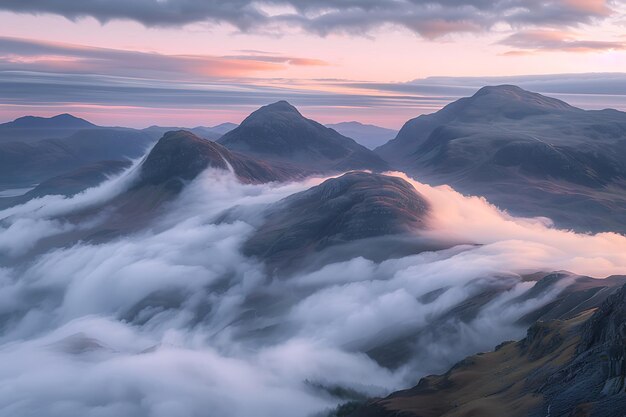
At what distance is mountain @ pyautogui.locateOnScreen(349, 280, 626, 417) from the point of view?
8419cm

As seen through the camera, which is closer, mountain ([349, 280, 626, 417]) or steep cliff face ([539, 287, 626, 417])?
steep cliff face ([539, 287, 626, 417])

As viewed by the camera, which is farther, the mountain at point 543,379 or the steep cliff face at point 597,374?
the mountain at point 543,379

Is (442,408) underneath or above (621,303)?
underneath

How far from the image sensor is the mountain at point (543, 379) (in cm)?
8419

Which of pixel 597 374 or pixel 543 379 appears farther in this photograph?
pixel 543 379

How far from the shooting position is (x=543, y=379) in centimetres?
10775

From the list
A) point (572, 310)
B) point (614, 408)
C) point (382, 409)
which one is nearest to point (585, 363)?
point (614, 408)

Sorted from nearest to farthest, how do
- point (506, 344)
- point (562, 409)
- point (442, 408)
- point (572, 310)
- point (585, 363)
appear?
point (562, 409)
point (585, 363)
point (442, 408)
point (506, 344)
point (572, 310)

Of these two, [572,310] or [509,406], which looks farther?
[572,310]

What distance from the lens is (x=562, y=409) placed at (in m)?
88.1

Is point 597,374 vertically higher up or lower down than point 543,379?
higher up

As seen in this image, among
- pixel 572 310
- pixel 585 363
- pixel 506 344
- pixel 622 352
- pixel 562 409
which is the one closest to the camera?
pixel 622 352

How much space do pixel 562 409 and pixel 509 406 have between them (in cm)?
1424

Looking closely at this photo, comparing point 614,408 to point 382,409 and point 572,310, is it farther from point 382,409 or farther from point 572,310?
point 572,310
